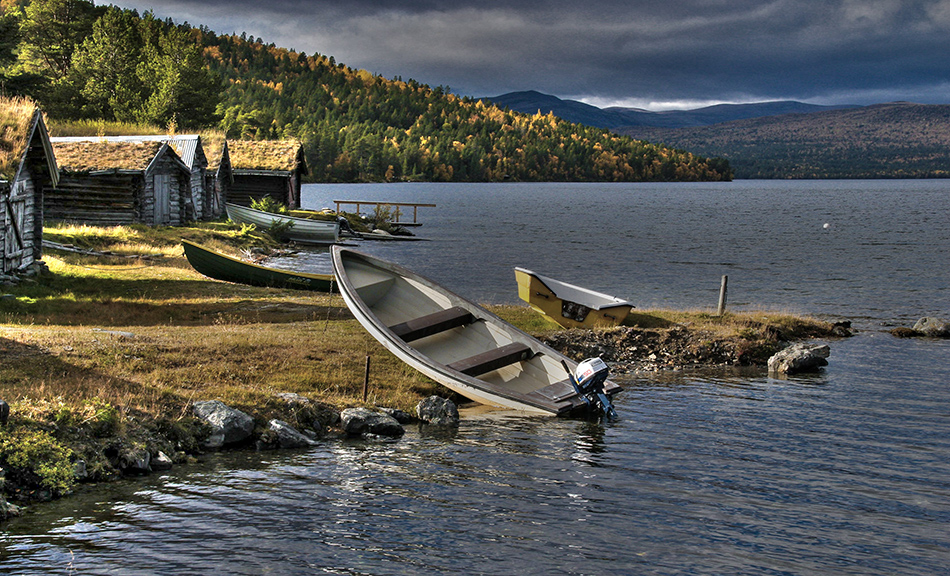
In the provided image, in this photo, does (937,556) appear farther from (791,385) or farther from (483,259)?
(483,259)

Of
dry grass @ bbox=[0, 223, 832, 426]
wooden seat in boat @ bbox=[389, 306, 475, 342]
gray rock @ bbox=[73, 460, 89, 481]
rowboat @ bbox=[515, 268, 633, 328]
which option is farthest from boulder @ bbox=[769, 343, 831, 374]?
gray rock @ bbox=[73, 460, 89, 481]

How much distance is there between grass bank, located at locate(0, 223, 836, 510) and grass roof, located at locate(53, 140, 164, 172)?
11499 millimetres

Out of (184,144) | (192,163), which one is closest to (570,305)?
(192,163)

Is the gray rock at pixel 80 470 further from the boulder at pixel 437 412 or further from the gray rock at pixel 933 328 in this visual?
the gray rock at pixel 933 328

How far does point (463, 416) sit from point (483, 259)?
34.9m

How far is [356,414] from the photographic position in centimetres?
1356

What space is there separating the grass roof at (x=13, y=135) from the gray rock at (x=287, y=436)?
1538 cm

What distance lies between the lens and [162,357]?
48.1 ft

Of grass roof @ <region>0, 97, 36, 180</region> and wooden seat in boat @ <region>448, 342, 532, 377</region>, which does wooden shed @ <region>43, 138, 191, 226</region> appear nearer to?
grass roof @ <region>0, 97, 36, 180</region>

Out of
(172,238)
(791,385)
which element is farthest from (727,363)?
(172,238)

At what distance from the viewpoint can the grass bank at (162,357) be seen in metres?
10.7

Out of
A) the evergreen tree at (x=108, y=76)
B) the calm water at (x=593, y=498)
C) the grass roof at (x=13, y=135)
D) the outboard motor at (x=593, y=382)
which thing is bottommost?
the calm water at (x=593, y=498)

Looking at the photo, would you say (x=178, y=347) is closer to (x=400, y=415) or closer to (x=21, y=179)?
(x=400, y=415)

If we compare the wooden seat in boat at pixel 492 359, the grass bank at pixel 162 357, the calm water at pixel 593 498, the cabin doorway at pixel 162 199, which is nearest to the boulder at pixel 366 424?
the calm water at pixel 593 498
